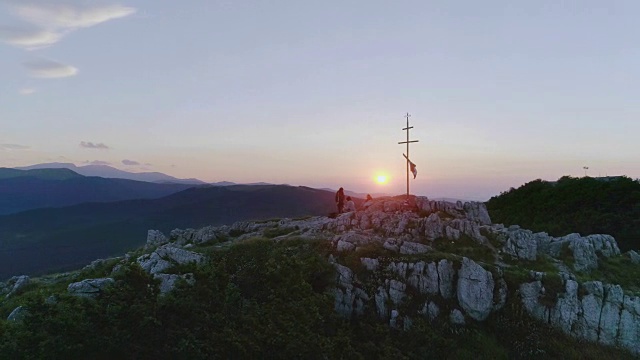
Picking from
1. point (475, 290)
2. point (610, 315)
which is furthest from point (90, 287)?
point (610, 315)

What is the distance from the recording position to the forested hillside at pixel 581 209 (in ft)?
151

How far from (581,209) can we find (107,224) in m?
163

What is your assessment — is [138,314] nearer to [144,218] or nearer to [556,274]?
[556,274]

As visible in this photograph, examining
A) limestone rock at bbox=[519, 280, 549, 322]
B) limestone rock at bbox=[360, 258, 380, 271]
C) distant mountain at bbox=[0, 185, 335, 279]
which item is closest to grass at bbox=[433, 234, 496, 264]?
limestone rock at bbox=[519, 280, 549, 322]

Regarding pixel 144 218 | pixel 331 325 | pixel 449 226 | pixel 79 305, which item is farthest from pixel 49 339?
pixel 144 218

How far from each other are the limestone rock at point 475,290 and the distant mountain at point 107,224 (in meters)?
84.7

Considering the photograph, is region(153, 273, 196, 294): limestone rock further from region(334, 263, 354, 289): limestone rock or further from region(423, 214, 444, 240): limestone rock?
region(423, 214, 444, 240): limestone rock

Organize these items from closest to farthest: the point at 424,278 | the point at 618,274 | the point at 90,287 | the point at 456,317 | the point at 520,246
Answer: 1. the point at 90,287
2. the point at 456,317
3. the point at 424,278
4. the point at 618,274
5. the point at 520,246

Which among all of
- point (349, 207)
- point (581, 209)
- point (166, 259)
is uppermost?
point (349, 207)

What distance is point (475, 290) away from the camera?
76.9ft

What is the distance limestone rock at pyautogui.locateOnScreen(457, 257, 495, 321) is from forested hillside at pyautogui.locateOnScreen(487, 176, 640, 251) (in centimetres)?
2803

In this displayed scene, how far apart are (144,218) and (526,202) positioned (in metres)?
153

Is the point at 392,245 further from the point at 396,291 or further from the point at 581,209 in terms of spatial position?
the point at 581,209

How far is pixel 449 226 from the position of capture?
2970cm
